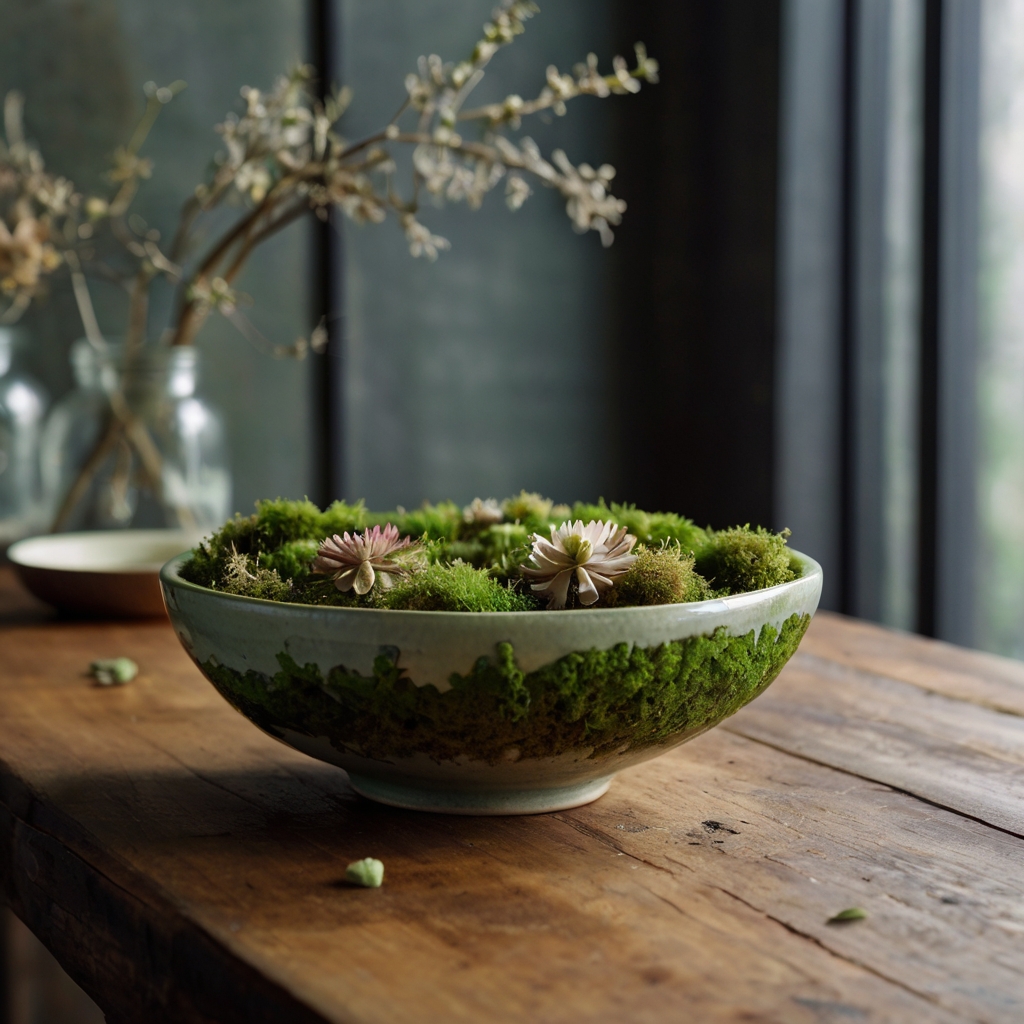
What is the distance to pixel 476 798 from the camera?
610 millimetres

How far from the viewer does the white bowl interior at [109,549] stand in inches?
47.8

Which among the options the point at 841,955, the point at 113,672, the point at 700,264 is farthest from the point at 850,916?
the point at 700,264

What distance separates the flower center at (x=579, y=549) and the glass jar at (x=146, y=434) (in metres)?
0.94

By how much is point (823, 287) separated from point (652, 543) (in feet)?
4.56

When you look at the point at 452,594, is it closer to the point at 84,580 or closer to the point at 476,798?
the point at 476,798

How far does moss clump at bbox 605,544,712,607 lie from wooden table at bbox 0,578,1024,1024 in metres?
0.13

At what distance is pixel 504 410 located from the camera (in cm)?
217

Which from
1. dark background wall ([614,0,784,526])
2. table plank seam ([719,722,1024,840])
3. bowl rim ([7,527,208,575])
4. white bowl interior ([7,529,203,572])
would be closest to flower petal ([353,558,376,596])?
table plank seam ([719,722,1024,840])

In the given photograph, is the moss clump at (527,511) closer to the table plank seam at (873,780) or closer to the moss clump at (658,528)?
the moss clump at (658,528)

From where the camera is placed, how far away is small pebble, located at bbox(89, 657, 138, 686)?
933mm

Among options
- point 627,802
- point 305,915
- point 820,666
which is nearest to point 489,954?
point 305,915

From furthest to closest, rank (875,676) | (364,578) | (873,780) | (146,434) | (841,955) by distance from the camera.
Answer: (146,434) → (875,676) → (873,780) → (364,578) → (841,955)

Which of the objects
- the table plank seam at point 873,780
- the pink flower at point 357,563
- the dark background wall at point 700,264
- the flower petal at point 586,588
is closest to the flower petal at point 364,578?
the pink flower at point 357,563

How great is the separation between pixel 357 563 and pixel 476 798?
14 centimetres
